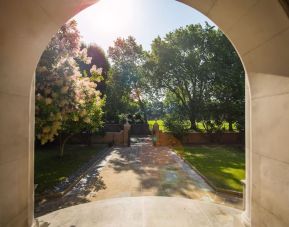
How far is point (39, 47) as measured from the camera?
320 centimetres

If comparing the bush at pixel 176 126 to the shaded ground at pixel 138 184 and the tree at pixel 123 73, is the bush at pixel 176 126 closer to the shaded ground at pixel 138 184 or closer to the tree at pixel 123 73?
the tree at pixel 123 73

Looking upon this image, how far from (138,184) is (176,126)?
1599cm

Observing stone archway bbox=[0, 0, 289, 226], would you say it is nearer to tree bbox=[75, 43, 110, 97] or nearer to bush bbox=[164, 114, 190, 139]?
bush bbox=[164, 114, 190, 139]

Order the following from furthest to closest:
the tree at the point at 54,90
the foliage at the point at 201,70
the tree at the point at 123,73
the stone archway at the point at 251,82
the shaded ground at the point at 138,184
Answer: the tree at the point at 123,73 < the foliage at the point at 201,70 < the shaded ground at the point at 138,184 < the tree at the point at 54,90 < the stone archway at the point at 251,82

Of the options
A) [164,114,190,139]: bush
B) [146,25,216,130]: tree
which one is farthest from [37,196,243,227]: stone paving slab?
[146,25,216,130]: tree

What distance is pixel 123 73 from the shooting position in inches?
1352

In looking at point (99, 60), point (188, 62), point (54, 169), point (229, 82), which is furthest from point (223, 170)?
point (99, 60)

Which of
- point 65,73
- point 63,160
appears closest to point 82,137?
point 63,160

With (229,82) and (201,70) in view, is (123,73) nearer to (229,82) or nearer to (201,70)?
(201,70)

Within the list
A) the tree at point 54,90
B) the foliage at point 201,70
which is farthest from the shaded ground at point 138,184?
the foliage at point 201,70

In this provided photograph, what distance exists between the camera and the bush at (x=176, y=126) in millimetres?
24984

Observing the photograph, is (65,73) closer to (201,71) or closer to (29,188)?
(29,188)

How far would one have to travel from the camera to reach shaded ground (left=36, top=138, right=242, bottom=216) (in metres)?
8.35

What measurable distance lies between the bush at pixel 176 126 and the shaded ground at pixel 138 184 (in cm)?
995
